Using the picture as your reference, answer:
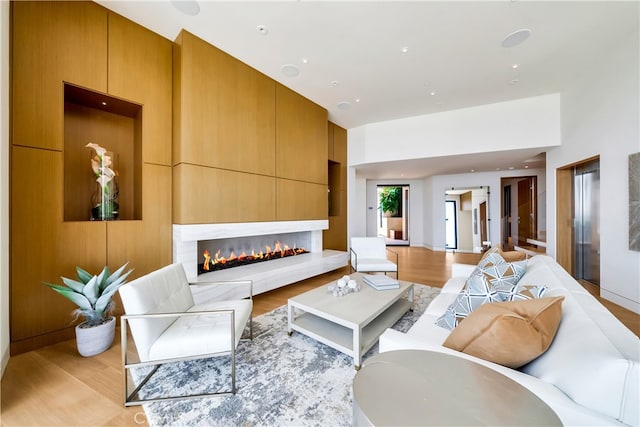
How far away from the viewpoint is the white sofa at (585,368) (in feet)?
2.49

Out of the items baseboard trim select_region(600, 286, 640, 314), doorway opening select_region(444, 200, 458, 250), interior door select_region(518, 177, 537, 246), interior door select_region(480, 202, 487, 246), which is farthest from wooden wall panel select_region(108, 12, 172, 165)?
interior door select_region(518, 177, 537, 246)

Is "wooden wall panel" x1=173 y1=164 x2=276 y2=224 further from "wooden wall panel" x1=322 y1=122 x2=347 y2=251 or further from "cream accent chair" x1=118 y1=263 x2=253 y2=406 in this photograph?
"wooden wall panel" x1=322 y1=122 x2=347 y2=251

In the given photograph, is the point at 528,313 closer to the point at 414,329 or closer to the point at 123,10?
the point at 414,329

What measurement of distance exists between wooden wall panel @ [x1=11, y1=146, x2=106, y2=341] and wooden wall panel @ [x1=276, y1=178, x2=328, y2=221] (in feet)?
8.35

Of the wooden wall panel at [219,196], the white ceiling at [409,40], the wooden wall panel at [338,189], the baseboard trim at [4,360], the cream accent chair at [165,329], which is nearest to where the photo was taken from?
the cream accent chair at [165,329]

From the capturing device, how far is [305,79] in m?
4.07

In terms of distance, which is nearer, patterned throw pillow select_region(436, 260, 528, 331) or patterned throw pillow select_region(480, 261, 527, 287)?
patterned throw pillow select_region(436, 260, 528, 331)

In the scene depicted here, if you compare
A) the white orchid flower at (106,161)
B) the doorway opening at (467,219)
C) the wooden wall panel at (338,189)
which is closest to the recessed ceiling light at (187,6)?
the white orchid flower at (106,161)

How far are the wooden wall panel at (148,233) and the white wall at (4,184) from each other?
709 millimetres

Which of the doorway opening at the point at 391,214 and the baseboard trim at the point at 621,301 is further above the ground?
the doorway opening at the point at 391,214

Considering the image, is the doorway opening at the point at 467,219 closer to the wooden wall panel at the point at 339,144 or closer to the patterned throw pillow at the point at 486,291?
the wooden wall panel at the point at 339,144

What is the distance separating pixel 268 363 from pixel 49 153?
2830mm

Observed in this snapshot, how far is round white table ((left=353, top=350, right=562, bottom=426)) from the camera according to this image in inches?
30.0

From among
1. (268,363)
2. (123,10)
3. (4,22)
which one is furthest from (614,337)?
(123,10)
